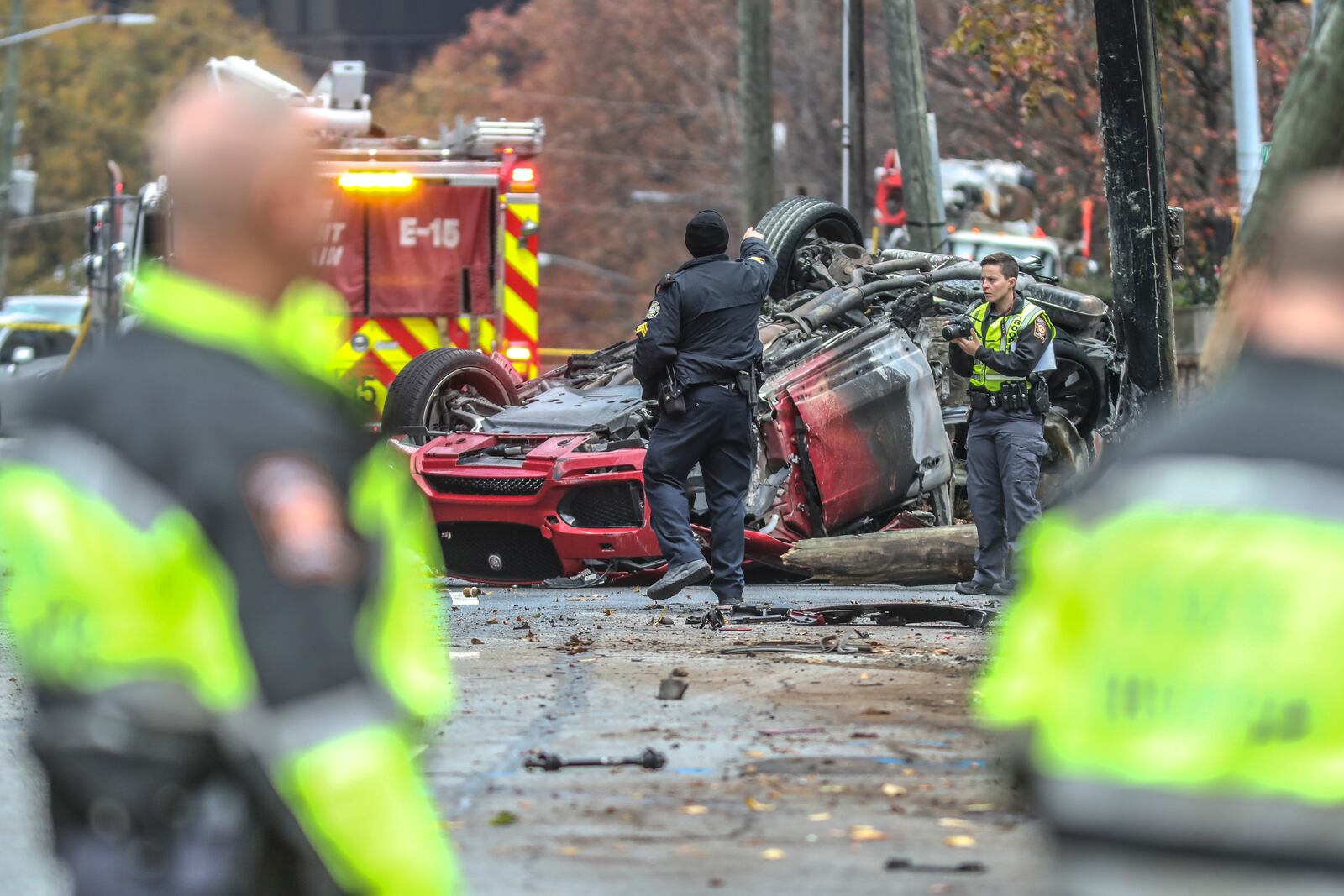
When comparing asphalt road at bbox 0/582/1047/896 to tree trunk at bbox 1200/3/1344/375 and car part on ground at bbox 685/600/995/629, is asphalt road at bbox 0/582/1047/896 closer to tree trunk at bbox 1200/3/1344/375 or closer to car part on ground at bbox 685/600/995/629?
car part on ground at bbox 685/600/995/629

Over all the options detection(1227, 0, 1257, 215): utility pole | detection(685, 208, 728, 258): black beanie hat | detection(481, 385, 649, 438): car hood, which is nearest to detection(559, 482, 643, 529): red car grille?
detection(481, 385, 649, 438): car hood

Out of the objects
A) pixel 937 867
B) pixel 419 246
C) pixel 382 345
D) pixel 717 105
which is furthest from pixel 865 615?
pixel 717 105

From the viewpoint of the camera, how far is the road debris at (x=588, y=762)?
5957 millimetres

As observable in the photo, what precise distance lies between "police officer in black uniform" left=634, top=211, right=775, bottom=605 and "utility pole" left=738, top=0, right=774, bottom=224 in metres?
12.1

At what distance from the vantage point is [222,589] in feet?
7.02

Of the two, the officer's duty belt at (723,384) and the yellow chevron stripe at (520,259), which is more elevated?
the yellow chevron stripe at (520,259)

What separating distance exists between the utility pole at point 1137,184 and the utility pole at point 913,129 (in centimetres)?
672

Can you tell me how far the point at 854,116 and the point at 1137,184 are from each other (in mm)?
14560

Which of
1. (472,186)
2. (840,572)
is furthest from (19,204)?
(840,572)

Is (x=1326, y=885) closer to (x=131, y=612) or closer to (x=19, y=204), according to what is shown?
(x=131, y=612)

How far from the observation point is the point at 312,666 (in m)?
2.12

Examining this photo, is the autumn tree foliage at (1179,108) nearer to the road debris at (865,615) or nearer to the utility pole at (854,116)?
the utility pole at (854,116)

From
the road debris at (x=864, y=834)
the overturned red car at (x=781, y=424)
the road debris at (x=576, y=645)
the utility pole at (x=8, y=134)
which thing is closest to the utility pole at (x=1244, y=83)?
the overturned red car at (x=781, y=424)

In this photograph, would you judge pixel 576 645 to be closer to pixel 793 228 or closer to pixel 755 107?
pixel 793 228
